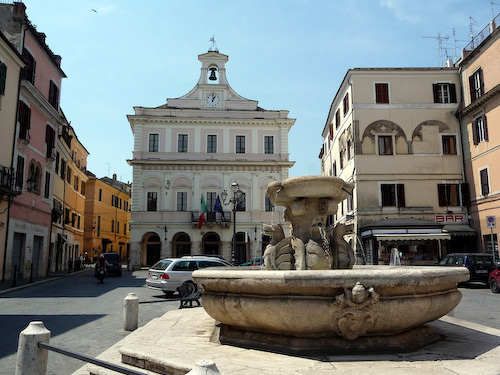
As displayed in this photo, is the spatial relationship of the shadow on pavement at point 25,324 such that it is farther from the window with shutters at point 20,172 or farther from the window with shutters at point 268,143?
the window with shutters at point 268,143

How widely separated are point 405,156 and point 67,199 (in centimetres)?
2737

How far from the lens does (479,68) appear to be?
2547 centimetres

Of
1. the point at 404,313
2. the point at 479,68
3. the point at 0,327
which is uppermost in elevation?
the point at 479,68

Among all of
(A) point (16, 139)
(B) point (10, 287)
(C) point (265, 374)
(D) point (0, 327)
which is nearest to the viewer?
(C) point (265, 374)

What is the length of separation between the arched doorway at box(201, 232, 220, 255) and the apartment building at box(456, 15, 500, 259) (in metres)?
21.3

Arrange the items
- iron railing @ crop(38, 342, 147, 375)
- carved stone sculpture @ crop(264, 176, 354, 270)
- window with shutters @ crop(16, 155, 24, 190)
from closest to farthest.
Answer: iron railing @ crop(38, 342, 147, 375) < carved stone sculpture @ crop(264, 176, 354, 270) < window with shutters @ crop(16, 155, 24, 190)

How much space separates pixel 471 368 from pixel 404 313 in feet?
2.80

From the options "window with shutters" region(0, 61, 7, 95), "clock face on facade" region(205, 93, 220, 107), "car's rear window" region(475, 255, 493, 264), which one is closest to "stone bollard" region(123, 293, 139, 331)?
"car's rear window" region(475, 255, 493, 264)

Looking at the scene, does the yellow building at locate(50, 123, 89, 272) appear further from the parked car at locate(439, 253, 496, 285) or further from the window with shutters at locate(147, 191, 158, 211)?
the parked car at locate(439, 253, 496, 285)

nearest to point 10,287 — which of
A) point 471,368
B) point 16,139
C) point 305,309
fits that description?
point 16,139

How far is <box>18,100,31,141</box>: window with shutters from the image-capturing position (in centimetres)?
2307

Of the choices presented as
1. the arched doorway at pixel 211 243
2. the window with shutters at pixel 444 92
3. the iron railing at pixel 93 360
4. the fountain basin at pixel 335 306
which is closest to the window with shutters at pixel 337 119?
the window with shutters at pixel 444 92

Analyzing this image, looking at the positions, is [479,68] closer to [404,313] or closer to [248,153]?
[248,153]

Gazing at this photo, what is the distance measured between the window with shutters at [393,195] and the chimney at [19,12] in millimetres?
23240
